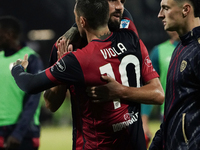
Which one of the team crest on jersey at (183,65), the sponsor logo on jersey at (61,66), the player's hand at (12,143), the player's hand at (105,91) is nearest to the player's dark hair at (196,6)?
the team crest on jersey at (183,65)

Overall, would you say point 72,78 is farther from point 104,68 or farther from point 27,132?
point 27,132

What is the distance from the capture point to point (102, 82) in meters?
2.77

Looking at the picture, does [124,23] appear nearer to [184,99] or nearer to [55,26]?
[184,99]

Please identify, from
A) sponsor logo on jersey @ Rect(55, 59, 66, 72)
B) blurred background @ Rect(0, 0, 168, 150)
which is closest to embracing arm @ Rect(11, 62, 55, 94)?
sponsor logo on jersey @ Rect(55, 59, 66, 72)

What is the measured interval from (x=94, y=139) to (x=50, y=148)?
7.46m

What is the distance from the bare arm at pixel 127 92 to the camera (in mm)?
2744

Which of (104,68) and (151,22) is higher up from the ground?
(104,68)

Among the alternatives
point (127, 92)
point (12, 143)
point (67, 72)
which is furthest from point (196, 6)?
point (12, 143)

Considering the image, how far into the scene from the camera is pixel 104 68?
275 centimetres

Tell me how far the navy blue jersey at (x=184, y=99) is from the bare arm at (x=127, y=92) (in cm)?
17

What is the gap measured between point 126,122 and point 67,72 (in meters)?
0.60

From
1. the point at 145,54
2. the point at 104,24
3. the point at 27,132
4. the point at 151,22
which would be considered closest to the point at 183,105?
the point at 145,54

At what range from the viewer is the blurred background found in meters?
13.7

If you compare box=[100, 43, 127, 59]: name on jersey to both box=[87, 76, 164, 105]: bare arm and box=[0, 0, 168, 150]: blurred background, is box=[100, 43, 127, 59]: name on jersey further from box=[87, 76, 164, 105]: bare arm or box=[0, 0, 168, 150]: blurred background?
box=[0, 0, 168, 150]: blurred background
